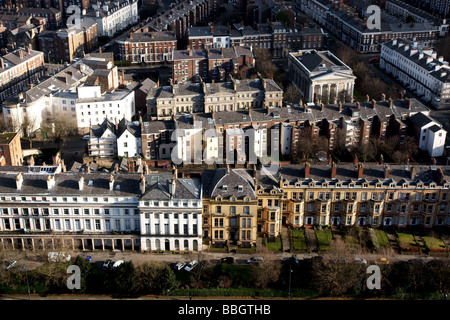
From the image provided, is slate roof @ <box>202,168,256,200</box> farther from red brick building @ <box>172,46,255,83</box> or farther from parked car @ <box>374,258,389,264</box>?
red brick building @ <box>172,46,255,83</box>

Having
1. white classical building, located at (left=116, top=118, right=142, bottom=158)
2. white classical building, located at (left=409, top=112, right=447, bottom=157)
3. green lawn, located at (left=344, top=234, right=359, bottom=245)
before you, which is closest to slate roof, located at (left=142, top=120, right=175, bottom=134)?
white classical building, located at (left=116, top=118, right=142, bottom=158)

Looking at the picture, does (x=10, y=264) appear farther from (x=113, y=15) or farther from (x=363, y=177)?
(x=113, y=15)

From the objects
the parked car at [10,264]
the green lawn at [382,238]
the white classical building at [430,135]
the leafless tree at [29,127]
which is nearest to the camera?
the parked car at [10,264]

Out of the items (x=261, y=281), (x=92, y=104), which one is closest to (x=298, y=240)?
(x=261, y=281)

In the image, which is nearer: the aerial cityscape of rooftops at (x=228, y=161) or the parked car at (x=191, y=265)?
the aerial cityscape of rooftops at (x=228, y=161)

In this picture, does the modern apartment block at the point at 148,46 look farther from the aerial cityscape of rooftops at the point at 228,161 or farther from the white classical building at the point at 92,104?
the white classical building at the point at 92,104

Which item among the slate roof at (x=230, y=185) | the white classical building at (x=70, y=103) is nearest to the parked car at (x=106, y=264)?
the slate roof at (x=230, y=185)
